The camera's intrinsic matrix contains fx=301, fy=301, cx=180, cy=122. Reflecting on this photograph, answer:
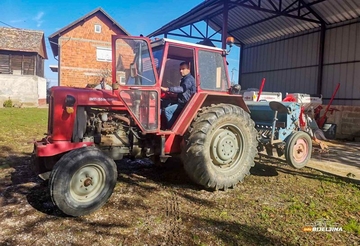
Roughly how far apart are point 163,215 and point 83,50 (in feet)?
78.8

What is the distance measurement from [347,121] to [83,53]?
20.3 m

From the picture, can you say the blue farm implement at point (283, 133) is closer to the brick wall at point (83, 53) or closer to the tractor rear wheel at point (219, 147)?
the tractor rear wheel at point (219, 147)

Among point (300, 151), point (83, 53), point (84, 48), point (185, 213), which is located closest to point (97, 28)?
point (84, 48)

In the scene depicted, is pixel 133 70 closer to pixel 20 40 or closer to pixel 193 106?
pixel 193 106

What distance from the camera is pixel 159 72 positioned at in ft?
13.5

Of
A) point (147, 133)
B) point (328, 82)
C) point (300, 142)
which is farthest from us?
point (328, 82)

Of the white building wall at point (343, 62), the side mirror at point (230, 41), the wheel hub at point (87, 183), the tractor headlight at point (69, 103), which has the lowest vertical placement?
the wheel hub at point (87, 183)

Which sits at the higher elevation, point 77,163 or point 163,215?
point 77,163

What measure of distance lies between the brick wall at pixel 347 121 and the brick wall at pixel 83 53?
16970 mm

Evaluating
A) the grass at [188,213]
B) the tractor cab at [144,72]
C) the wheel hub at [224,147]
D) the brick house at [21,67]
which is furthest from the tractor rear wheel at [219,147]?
the brick house at [21,67]

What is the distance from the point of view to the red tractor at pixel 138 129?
3338 mm

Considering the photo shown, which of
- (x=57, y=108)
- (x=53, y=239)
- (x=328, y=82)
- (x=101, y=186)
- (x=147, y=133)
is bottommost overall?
(x=53, y=239)

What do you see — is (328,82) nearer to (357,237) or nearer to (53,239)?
(357,237)

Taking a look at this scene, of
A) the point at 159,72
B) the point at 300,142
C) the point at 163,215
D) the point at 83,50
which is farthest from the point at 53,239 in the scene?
the point at 83,50
